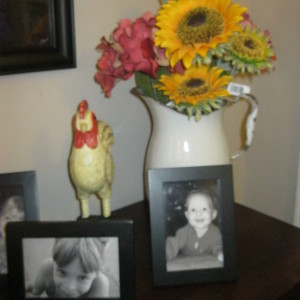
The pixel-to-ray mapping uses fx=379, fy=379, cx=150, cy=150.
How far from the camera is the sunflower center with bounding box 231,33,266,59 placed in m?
0.69

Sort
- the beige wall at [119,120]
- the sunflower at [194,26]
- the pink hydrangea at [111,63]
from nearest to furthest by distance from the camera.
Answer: the sunflower at [194,26] < the pink hydrangea at [111,63] < the beige wall at [119,120]

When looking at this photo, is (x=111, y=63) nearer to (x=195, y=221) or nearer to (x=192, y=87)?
(x=192, y=87)

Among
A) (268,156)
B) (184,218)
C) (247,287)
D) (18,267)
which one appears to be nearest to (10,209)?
(18,267)

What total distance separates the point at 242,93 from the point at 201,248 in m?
0.32

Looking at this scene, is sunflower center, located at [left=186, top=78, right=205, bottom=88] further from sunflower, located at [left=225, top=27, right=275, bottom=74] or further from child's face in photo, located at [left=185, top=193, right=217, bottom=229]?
child's face in photo, located at [left=185, top=193, right=217, bottom=229]

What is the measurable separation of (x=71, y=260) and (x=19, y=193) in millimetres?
180

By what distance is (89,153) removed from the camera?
71cm

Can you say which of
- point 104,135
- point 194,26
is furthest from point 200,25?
point 104,135

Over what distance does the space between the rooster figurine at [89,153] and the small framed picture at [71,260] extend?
99 millimetres

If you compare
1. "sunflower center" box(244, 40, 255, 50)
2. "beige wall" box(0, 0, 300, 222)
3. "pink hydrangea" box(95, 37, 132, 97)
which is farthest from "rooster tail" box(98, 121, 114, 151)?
"sunflower center" box(244, 40, 255, 50)

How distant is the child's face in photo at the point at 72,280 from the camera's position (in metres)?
0.66

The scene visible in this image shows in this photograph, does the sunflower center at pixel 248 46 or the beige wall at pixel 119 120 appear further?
the beige wall at pixel 119 120

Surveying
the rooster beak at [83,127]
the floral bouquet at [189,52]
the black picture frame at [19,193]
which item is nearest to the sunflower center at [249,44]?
the floral bouquet at [189,52]

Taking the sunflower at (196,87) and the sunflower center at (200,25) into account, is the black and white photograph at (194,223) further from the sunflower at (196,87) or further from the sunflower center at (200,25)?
the sunflower center at (200,25)
